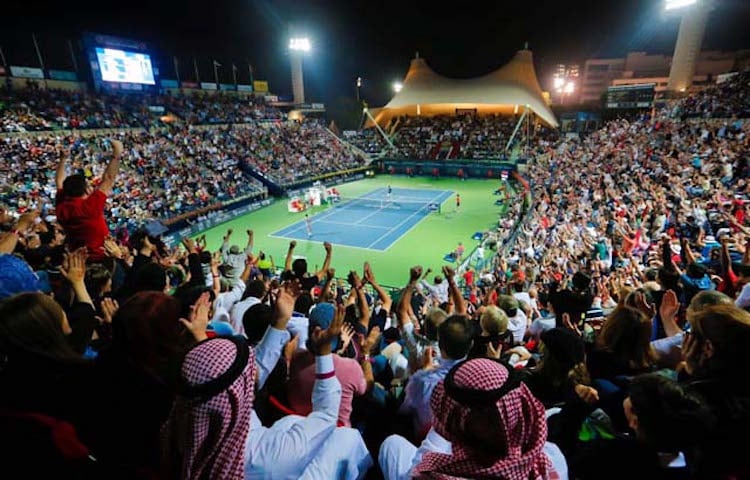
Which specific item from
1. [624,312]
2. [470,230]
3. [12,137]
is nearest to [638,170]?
[470,230]

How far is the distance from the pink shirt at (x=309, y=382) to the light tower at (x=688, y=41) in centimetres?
4238

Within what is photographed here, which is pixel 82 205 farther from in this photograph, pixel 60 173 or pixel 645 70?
pixel 645 70

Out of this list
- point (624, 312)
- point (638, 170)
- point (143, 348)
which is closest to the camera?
point (143, 348)

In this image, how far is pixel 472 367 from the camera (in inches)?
66.6

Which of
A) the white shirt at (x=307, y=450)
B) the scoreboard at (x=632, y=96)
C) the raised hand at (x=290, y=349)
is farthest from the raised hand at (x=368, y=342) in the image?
the scoreboard at (x=632, y=96)

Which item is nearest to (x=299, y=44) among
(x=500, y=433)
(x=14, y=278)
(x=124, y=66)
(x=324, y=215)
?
(x=124, y=66)

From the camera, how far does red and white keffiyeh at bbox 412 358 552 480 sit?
1.58 m

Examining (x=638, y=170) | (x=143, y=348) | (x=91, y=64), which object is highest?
(x=91, y=64)

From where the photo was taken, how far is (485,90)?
156ft

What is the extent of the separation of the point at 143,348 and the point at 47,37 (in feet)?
129

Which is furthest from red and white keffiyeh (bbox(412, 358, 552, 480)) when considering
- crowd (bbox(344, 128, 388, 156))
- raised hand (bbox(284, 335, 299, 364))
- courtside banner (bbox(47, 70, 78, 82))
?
crowd (bbox(344, 128, 388, 156))

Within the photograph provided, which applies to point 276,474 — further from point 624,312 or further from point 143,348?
point 624,312

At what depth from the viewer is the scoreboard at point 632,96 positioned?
4081cm

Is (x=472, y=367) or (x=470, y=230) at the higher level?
(x=472, y=367)
